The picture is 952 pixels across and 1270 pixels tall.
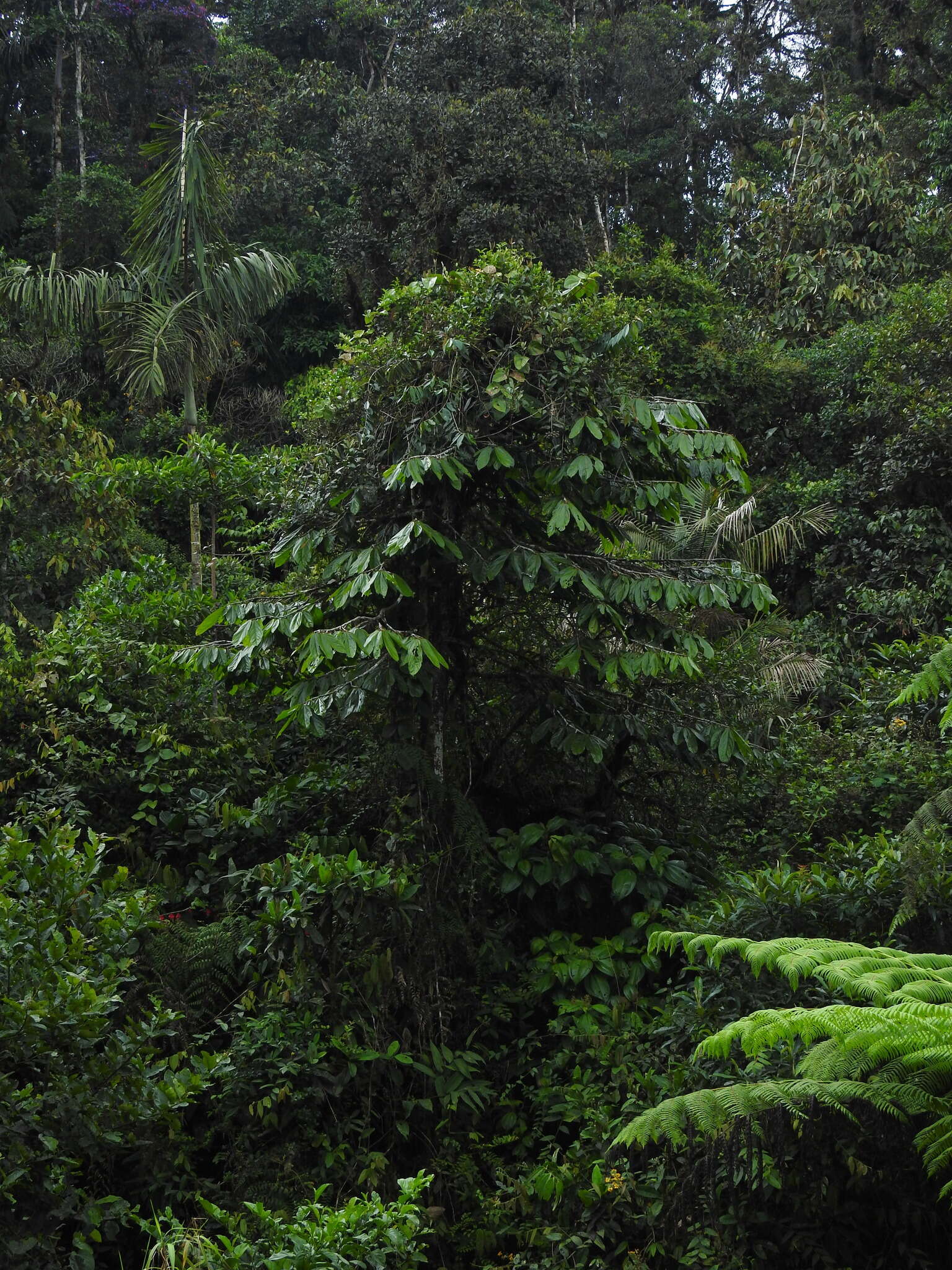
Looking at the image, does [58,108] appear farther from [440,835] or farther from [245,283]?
[440,835]

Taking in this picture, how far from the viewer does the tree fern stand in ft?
10.9

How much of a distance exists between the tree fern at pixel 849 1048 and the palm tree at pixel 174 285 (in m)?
5.77

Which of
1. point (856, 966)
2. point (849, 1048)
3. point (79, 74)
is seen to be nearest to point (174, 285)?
point (856, 966)

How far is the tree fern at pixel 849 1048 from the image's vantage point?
3322mm

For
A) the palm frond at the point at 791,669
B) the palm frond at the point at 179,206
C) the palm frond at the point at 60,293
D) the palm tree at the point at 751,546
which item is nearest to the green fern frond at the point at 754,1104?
the palm tree at the point at 751,546

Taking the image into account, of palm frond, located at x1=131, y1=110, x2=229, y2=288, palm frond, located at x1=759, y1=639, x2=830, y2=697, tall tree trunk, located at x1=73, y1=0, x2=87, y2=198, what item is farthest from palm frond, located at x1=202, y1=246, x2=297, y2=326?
tall tree trunk, located at x1=73, y1=0, x2=87, y2=198

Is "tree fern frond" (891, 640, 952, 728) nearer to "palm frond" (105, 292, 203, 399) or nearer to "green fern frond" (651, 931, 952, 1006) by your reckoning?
"green fern frond" (651, 931, 952, 1006)

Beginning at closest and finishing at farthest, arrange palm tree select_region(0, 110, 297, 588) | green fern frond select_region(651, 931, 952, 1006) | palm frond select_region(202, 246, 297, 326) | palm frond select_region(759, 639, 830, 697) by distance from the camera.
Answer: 1. green fern frond select_region(651, 931, 952, 1006)
2. palm tree select_region(0, 110, 297, 588)
3. palm frond select_region(202, 246, 297, 326)
4. palm frond select_region(759, 639, 830, 697)

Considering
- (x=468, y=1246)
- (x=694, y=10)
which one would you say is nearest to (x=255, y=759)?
(x=468, y=1246)

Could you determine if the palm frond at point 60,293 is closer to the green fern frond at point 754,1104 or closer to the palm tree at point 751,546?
the palm tree at point 751,546

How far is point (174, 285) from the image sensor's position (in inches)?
362

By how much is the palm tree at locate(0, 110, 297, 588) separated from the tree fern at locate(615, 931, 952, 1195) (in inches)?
227

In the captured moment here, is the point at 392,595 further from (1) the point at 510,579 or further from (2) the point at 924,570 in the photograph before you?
(2) the point at 924,570

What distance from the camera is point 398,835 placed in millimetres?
5062
